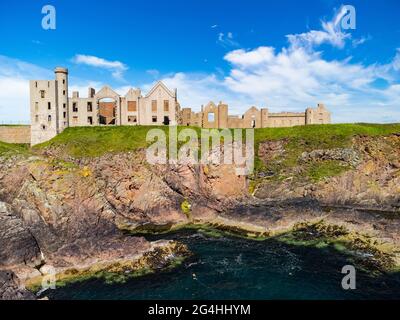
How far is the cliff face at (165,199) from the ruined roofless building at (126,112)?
9057 millimetres

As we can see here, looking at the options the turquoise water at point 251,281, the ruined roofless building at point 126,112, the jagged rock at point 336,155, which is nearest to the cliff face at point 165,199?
the jagged rock at point 336,155

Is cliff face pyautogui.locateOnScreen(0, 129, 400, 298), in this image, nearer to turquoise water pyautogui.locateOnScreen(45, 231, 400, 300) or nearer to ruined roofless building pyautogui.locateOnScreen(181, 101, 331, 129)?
turquoise water pyautogui.locateOnScreen(45, 231, 400, 300)

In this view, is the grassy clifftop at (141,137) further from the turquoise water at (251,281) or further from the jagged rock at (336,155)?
the turquoise water at (251,281)

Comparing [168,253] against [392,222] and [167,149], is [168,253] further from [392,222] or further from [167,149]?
[392,222]

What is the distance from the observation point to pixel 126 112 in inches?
3017

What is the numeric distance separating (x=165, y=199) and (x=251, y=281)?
2611 centimetres

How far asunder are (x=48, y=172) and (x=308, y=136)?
167ft

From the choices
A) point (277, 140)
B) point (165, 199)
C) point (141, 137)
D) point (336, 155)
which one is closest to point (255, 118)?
point (277, 140)

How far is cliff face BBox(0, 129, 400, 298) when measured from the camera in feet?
130

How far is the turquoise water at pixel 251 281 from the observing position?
3106 centimetres

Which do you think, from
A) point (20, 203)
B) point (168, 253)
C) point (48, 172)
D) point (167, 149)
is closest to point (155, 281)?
point (168, 253)

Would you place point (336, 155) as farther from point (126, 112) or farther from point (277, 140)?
point (126, 112)

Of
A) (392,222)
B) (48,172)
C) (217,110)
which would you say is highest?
(217,110)
